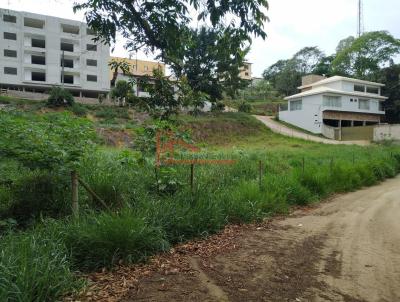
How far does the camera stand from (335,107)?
3859cm

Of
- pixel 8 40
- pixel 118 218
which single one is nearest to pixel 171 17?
pixel 118 218

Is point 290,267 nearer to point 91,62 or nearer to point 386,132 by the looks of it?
point 386,132

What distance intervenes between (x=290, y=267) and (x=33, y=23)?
143 ft

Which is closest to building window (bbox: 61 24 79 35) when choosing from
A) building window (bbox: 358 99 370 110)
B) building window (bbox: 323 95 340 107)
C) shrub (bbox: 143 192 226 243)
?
building window (bbox: 323 95 340 107)

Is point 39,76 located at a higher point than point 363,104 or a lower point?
higher

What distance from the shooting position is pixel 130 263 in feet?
12.9

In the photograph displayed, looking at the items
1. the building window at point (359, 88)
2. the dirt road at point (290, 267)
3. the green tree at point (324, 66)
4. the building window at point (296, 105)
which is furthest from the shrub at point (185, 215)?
the green tree at point (324, 66)

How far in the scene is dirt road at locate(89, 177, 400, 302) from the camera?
3.46 metres

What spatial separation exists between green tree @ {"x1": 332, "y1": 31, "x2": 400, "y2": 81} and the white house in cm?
577

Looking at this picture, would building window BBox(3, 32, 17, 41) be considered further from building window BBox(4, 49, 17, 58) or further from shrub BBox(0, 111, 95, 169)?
shrub BBox(0, 111, 95, 169)

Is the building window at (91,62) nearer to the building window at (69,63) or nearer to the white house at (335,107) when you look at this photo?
the building window at (69,63)

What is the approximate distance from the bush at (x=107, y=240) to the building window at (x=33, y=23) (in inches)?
1632

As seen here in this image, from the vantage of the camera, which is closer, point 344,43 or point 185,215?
point 185,215

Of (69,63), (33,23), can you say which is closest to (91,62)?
(69,63)
